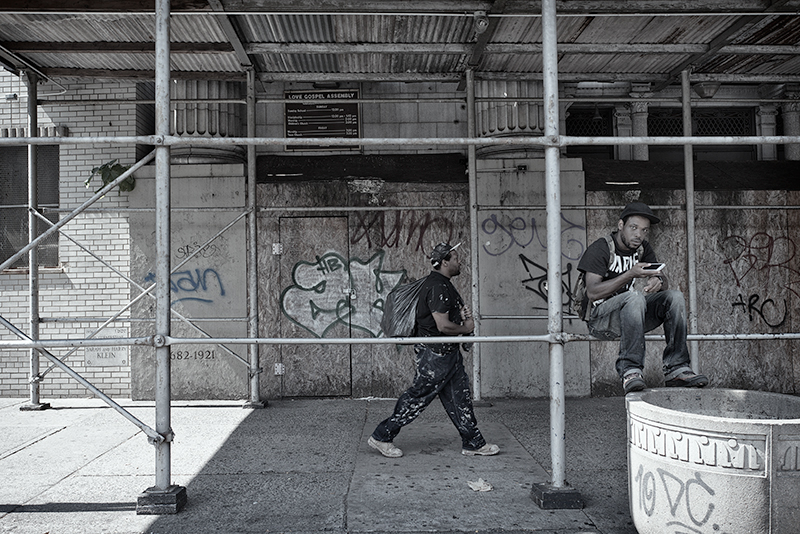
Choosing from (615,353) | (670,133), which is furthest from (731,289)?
(670,133)

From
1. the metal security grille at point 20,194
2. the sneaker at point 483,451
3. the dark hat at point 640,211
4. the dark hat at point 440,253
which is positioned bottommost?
the sneaker at point 483,451

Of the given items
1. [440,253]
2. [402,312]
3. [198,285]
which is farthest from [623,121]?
[198,285]

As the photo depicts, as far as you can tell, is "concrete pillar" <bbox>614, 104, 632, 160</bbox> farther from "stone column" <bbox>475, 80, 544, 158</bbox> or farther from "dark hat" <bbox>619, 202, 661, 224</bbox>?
"dark hat" <bbox>619, 202, 661, 224</bbox>

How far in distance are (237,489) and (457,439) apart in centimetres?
232

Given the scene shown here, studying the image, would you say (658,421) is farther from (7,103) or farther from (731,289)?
(7,103)

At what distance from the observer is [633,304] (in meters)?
4.35

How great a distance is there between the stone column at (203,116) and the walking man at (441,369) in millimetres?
3811

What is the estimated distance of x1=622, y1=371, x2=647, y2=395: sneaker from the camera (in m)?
4.12

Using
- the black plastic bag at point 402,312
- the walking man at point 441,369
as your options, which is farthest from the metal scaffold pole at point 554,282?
the black plastic bag at point 402,312

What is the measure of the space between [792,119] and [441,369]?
663cm

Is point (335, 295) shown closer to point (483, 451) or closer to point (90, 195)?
point (483, 451)

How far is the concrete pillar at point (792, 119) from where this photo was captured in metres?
8.39

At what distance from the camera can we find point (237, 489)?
480cm

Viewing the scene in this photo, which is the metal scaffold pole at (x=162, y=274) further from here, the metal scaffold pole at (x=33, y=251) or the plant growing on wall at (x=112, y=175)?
the metal scaffold pole at (x=33, y=251)
